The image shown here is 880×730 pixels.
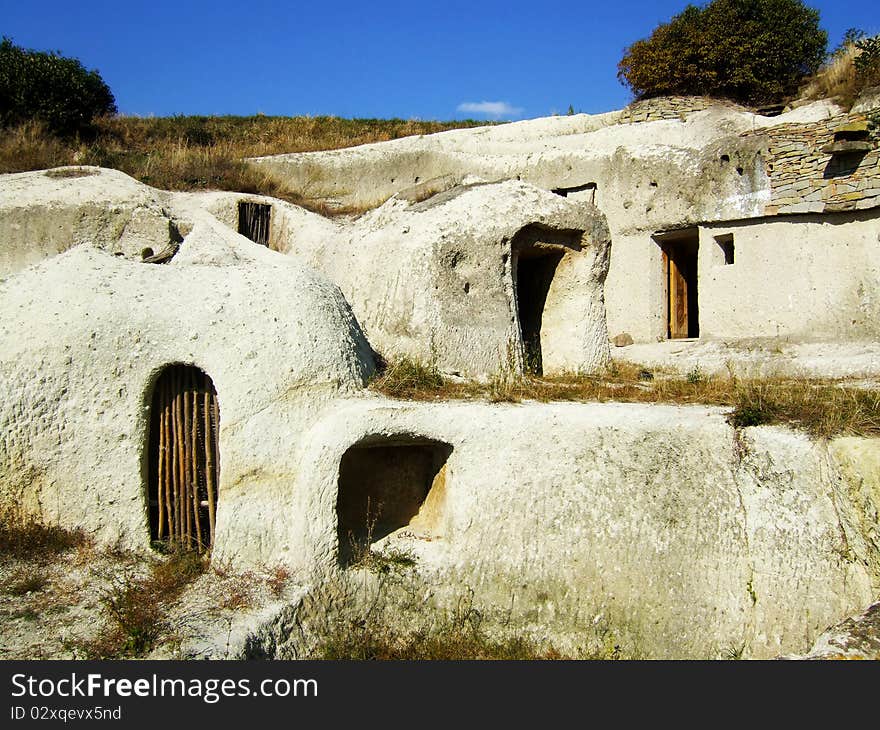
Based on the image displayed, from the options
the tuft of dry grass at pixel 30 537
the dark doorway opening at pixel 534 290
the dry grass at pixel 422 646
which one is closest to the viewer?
the dry grass at pixel 422 646

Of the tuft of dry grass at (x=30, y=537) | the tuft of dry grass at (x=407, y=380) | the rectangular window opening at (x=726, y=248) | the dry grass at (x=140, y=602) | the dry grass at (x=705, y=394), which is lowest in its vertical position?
the dry grass at (x=140, y=602)

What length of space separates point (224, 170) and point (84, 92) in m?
8.38

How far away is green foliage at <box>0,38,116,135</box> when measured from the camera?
17672 millimetres

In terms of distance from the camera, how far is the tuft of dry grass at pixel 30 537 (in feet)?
19.8

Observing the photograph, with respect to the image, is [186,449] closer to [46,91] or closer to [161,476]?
[161,476]

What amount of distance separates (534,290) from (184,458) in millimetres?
5348

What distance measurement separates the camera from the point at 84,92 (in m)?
18.8

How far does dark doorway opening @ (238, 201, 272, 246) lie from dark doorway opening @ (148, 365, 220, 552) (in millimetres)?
5430

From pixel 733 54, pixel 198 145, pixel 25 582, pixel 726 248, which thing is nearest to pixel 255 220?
pixel 25 582

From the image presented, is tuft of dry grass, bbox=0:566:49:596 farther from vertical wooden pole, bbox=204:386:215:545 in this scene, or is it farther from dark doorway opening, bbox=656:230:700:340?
dark doorway opening, bbox=656:230:700:340

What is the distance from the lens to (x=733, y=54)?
16.4 m

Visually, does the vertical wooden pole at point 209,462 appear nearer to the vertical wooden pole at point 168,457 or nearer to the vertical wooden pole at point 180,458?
the vertical wooden pole at point 180,458

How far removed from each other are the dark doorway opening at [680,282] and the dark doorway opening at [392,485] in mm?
7386

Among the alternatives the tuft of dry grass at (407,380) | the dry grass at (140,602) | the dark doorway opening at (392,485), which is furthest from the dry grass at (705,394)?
the dry grass at (140,602)
